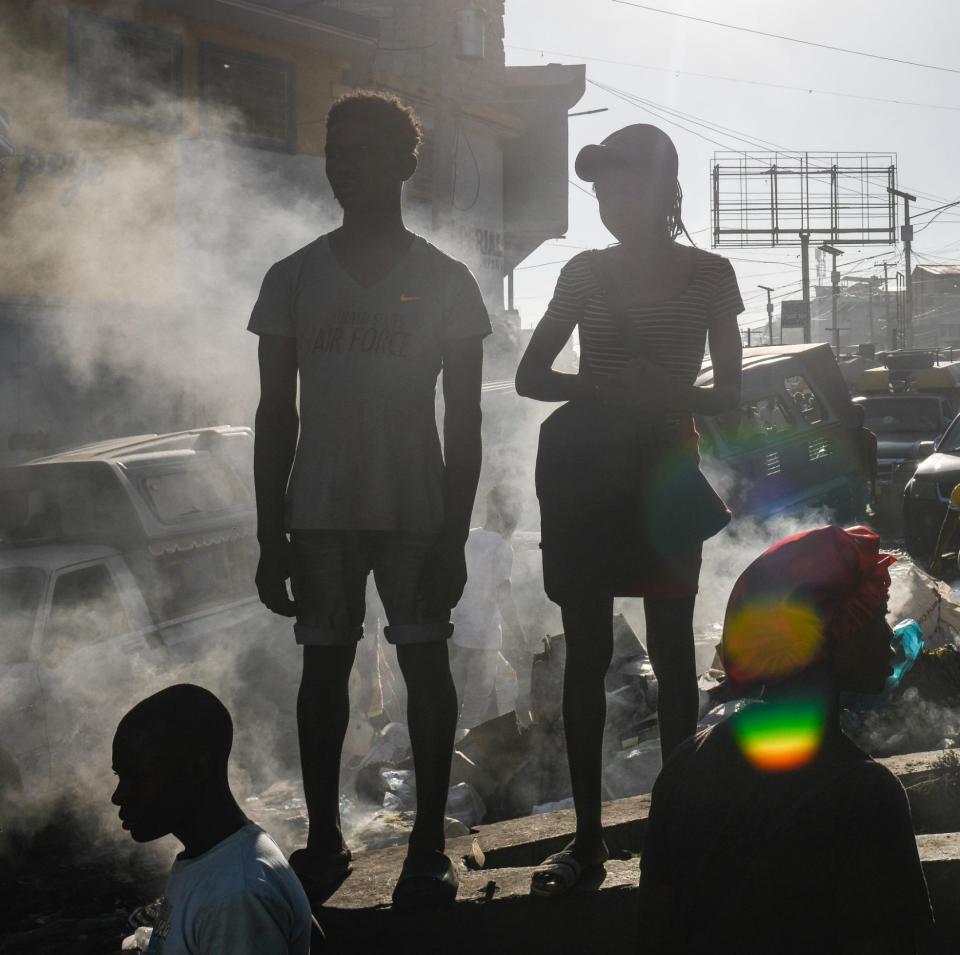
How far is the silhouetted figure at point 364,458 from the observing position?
118 inches

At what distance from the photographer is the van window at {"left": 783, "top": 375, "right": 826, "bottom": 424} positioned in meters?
9.57

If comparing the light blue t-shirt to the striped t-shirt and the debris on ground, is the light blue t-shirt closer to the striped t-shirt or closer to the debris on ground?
the striped t-shirt

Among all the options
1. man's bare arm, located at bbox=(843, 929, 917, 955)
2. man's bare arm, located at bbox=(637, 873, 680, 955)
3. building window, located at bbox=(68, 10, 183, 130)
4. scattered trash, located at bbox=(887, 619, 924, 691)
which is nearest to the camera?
man's bare arm, located at bbox=(843, 929, 917, 955)

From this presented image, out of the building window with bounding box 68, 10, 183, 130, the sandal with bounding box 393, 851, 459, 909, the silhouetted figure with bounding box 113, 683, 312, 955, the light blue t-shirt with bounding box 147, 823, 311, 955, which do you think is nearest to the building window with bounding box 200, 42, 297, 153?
the building window with bounding box 68, 10, 183, 130

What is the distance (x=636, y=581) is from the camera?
9.78ft

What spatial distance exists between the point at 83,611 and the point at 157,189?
10.4 m

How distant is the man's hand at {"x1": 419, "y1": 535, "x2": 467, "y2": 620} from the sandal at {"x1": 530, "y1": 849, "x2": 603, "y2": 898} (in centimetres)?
64

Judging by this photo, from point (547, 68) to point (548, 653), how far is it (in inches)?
935

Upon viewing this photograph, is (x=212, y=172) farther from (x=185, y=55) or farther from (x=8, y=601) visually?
(x=8, y=601)

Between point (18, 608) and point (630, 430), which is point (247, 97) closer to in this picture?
point (18, 608)

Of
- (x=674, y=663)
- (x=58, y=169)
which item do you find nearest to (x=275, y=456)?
(x=674, y=663)

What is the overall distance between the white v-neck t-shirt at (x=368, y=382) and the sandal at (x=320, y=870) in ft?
2.68

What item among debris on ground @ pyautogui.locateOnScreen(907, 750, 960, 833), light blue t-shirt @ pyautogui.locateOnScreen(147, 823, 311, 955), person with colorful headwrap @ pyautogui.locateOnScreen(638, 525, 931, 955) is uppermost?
person with colorful headwrap @ pyautogui.locateOnScreen(638, 525, 931, 955)

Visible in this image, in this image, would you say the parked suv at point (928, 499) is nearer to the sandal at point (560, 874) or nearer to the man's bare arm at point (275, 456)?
the sandal at point (560, 874)
